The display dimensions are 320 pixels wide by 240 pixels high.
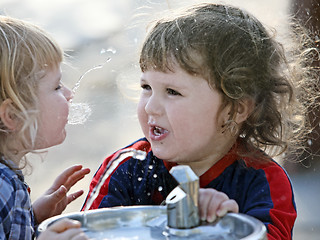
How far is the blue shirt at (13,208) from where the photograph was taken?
1.34 m

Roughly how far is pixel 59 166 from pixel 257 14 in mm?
2175

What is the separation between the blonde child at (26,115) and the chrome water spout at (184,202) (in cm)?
41

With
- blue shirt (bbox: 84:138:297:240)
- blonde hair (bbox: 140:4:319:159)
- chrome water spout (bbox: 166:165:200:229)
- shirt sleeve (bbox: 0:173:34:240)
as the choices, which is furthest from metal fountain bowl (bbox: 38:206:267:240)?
blonde hair (bbox: 140:4:319:159)

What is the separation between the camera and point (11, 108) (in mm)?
1476

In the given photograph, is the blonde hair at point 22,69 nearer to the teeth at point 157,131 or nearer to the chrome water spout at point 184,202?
the teeth at point 157,131

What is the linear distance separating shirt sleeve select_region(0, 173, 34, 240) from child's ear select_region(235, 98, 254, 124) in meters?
0.61

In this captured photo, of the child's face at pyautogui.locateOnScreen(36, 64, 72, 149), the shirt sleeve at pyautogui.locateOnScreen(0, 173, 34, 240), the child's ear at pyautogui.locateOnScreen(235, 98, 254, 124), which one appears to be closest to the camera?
the shirt sleeve at pyautogui.locateOnScreen(0, 173, 34, 240)

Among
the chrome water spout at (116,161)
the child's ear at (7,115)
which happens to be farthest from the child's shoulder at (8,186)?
the chrome water spout at (116,161)

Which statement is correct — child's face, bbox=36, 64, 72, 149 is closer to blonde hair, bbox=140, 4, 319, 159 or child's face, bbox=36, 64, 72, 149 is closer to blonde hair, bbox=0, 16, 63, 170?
blonde hair, bbox=0, 16, 63, 170

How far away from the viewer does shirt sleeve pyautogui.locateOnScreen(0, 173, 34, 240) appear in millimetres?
1339

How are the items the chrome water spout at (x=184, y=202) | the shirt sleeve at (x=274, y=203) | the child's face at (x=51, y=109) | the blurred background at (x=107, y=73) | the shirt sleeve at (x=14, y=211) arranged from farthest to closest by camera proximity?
the blurred background at (x=107, y=73) → the child's face at (x=51, y=109) → the shirt sleeve at (x=274, y=203) → the shirt sleeve at (x=14, y=211) → the chrome water spout at (x=184, y=202)

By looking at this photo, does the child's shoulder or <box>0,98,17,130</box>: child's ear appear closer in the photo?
the child's shoulder

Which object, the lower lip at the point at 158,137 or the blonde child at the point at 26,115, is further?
the lower lip at the point at 158,137

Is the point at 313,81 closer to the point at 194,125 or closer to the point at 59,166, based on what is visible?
the point at 194,125
